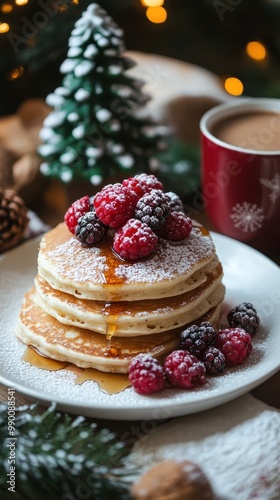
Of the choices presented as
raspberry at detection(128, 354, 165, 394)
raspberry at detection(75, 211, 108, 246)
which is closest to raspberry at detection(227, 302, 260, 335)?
raspberry at detection(128, 354, 165, 394)

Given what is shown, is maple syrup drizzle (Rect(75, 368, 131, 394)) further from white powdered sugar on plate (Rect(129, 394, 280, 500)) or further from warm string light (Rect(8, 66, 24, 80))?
warm string light (Rect(8, 66, 24, 80))

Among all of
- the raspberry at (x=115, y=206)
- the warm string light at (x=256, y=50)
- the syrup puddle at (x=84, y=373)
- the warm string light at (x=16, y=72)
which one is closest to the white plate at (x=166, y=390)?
the syrup puddle at (x=84, y=373)

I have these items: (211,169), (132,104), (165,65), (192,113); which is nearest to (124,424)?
(211,169)

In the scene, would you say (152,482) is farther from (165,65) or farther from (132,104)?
(165,65)

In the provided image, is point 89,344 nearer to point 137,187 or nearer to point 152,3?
point 137,187

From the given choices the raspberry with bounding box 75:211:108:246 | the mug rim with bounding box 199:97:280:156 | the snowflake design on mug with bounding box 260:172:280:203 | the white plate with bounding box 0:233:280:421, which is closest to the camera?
the white plate with bounding box 0:233:280:421

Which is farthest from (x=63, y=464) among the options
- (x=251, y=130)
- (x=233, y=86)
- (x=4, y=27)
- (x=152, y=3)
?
(x=233, y=86)
